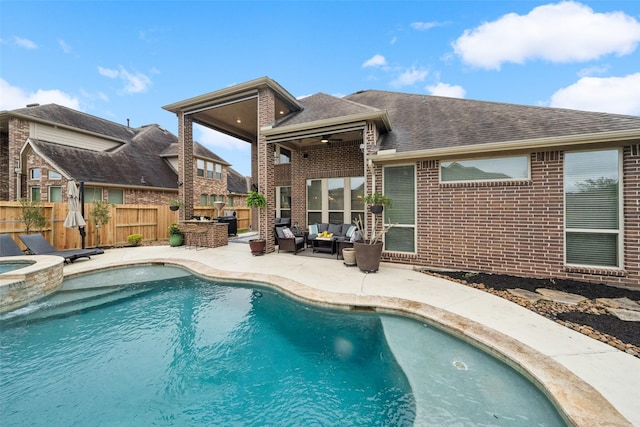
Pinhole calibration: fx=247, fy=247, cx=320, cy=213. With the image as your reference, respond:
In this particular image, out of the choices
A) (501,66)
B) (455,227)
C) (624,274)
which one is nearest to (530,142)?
(455,227)

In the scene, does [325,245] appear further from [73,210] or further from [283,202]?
[73,210]

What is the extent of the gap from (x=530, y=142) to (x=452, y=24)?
8.17m

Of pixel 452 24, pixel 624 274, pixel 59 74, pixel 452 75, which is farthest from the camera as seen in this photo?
pixel 452 75

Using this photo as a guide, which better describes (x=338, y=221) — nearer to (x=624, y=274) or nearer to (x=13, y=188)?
(x=624, y=274)

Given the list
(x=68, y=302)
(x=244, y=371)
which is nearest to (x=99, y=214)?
(x=68, y=302)

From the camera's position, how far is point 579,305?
4137 millimetres

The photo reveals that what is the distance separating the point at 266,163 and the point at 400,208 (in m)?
4.74

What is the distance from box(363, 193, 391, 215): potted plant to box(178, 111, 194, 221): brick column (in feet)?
25.5

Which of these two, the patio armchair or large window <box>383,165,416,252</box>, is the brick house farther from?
the patio armchair

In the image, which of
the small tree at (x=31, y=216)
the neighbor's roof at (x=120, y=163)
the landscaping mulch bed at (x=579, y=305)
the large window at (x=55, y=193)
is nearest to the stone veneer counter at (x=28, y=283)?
the small tree at (x=31, y=216)

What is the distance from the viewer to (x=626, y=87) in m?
12.8

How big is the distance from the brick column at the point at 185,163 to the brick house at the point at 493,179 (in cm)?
101

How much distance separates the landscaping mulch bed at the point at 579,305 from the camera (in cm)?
324

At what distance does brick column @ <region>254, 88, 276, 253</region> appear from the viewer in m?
8.55
